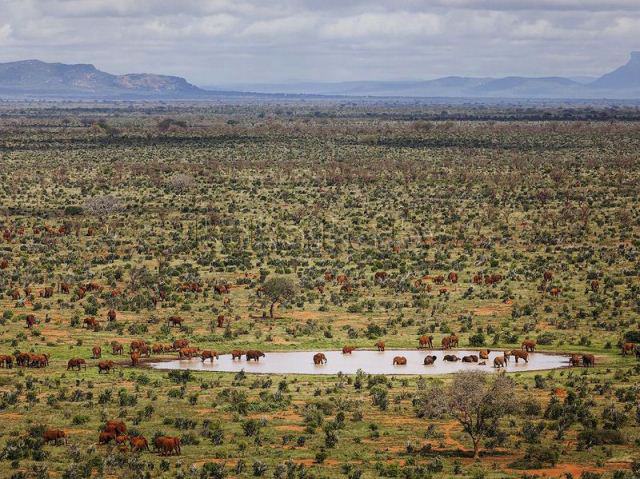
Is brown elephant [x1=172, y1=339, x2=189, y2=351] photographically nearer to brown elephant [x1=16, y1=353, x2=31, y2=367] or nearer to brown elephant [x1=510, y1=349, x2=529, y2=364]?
brown elephant [x1=16, y1=353, x2=31, y2=367]

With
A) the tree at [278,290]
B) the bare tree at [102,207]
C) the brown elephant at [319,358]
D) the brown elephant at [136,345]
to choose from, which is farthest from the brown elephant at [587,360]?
the bare tree at [102,207]

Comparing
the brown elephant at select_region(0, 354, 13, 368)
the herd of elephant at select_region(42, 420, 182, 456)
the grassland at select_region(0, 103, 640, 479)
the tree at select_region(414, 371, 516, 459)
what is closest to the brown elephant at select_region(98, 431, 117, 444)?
the herd of elephant at select_region(42, 420, 182, 456)

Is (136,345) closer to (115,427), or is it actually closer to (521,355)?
(115,427)

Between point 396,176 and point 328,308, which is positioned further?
point 396,176

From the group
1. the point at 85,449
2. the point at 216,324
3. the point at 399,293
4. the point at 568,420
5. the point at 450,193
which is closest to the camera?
the point at 85,449

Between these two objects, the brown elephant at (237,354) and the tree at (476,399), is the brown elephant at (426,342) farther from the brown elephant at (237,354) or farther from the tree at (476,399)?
the tree at (476,399)

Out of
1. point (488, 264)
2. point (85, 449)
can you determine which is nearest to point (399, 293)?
point (488, 264)

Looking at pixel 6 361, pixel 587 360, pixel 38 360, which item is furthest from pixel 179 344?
pixel 587 360

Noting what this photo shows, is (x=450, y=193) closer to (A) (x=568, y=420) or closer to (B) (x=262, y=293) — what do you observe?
(B) (x=262, y=293)
